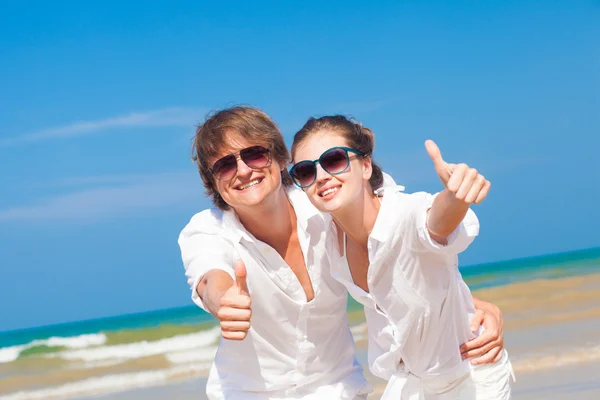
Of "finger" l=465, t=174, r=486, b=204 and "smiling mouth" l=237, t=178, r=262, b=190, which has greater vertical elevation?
"smiling mouth" l=237, t=178, r=262, b=190

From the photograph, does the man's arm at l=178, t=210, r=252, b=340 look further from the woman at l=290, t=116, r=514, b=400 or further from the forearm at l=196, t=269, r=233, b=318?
the woman at l=290, t=116, r=514, b=400

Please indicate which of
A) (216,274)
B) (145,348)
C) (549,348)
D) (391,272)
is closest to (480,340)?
(391,272)

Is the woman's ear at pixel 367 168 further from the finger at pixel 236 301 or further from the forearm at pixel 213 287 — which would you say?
the finger at pixel 236 301

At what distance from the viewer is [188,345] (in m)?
17.4

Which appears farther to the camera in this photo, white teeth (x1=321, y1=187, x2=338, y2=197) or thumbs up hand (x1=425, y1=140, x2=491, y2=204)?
white teeth (x1=321, y1=187, x2=338, y2=197)

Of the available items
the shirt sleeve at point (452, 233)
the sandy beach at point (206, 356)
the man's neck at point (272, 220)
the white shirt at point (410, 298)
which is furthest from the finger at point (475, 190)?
the sandy beach at point (206, 356)

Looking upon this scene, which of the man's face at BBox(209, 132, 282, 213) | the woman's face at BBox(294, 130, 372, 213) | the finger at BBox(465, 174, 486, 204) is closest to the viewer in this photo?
the finger at BBox(465, 174, 486, 204)

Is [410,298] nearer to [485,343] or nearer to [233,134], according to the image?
[485,343]

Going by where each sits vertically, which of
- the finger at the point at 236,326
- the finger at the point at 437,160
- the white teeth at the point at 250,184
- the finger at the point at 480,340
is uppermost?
the white teeth at the point at 250,184

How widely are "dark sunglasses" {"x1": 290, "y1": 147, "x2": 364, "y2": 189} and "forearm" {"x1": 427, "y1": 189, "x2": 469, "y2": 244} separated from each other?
0.70m

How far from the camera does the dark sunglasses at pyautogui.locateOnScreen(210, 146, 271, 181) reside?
4.11m

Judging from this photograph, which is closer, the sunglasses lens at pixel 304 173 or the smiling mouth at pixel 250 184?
the sunglasses lens at pixel 304 173

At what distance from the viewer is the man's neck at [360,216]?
383 cm

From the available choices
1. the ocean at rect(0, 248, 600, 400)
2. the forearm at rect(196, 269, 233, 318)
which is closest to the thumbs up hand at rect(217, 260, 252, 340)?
the forearm at rect(196, 269, 233, 318)
